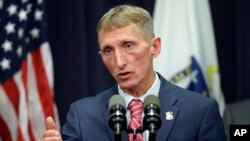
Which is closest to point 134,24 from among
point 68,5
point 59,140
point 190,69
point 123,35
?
point 123,35

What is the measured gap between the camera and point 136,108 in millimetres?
2355

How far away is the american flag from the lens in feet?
11.7

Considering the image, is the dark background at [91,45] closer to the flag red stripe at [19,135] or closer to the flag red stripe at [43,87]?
the flag red stripe at [43,87]

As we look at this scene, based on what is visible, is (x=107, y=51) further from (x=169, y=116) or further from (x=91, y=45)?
(x=91, y=45)

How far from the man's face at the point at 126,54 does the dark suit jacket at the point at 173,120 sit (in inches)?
6.9

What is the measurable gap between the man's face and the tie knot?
68mm

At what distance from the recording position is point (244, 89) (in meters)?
4.06

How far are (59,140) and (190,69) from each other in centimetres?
185

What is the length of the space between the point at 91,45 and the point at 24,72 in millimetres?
644

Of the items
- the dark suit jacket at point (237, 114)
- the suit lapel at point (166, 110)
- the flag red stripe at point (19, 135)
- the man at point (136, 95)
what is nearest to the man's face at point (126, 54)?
the man at point (136, 95)

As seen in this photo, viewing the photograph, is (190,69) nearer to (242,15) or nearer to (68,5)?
(242,15)

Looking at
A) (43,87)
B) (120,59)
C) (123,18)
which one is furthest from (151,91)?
(43,87)

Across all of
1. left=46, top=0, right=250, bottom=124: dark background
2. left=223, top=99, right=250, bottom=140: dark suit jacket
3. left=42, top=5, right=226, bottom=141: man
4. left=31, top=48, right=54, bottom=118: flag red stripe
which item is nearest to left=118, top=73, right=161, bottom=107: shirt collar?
left=42, top=5, right=226, bottom=141: man

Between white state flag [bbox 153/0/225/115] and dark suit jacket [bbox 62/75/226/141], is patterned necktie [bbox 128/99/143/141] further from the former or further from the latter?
white state flag [bbox 153/0/225/115]
